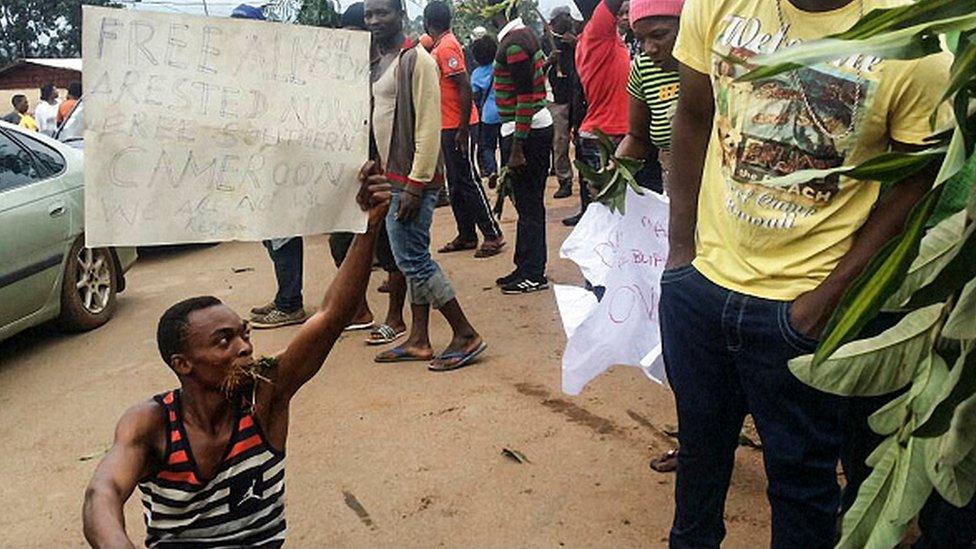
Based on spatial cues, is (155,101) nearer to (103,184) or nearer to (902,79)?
(103,184)

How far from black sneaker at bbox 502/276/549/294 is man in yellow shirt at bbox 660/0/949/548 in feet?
13.2

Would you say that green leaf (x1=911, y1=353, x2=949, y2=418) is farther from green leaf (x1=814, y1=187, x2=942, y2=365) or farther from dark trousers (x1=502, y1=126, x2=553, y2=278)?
dark trousers (x1=502, y1=126, x2=553, y2=278)

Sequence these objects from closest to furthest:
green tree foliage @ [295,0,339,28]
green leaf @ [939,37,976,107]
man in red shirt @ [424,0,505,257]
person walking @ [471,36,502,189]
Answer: green leaf @ [939,37,976,107]
man in red shirt @ [424,0,505,257]
green tree foliage @ [295,0,339,28]
person walking @ [471,36,502,189]

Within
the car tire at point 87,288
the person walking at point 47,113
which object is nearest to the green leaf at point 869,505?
the car tire at point 87,288

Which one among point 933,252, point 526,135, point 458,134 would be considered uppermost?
point 933,252

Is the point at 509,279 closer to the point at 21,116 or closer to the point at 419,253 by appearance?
the point at 419,253

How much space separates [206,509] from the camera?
92.7 inches

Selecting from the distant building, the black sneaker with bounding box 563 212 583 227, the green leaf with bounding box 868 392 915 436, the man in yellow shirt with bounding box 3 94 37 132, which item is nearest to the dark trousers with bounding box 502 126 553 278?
the black sneaker with bounding box 563 212 583 227

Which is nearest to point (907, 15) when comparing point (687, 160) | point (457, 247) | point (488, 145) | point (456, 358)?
point (687, 160)

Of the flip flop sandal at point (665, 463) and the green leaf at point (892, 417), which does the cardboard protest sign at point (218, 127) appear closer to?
the green leaf at point (892, 417)

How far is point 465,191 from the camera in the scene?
7.06 m

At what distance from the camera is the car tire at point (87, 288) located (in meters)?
6.08

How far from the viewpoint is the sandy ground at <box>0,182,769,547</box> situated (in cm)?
A: 336

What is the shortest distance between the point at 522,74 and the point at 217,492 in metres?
4.14
